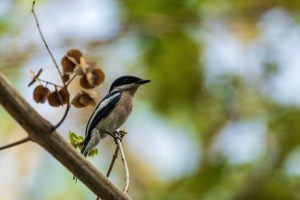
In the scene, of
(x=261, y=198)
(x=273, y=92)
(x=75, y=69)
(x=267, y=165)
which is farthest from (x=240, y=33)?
(x=75, y=69)

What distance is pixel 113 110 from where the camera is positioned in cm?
430

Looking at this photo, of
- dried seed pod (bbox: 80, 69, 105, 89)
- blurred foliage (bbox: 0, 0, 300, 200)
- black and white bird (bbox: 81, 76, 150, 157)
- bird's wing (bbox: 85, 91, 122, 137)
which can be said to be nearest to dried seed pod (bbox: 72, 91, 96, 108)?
dried seed pod (bbox: 80, 69, 105, 89)

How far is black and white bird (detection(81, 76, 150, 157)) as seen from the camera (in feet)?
13.2

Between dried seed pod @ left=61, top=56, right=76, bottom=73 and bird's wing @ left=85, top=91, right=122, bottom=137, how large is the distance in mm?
1547

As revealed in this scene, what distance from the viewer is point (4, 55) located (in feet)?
23.7

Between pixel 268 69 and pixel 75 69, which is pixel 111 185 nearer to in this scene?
pixel 75 69

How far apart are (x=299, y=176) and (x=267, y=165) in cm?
37

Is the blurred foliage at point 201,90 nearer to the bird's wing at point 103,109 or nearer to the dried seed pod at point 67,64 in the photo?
the bird's wing at point 103,109

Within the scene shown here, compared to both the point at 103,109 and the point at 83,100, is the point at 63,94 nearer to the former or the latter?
the point at 83,100

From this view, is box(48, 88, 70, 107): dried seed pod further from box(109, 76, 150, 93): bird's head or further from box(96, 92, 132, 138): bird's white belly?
box(109, 76, 150, 93): bird's head

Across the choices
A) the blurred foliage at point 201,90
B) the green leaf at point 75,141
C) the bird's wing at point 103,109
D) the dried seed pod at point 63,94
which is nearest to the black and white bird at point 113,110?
the bird's wing at point 103,109

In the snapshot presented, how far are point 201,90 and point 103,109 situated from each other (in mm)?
3458

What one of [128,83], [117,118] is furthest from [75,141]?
[128,83]

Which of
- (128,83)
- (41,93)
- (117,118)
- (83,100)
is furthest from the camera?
(128,83)
